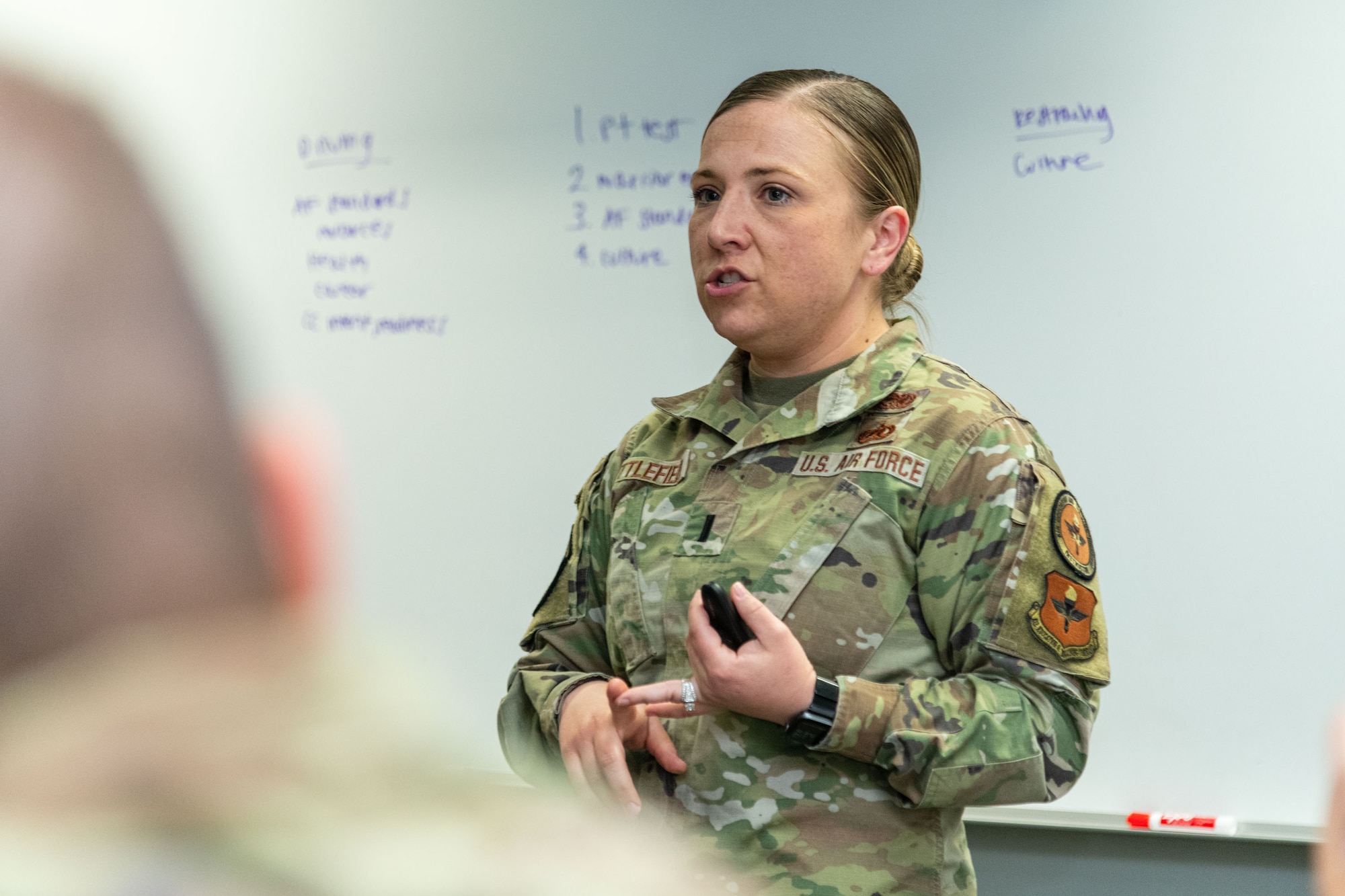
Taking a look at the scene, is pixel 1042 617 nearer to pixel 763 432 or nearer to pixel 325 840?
pixel 763 432

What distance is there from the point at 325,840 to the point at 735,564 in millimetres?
968

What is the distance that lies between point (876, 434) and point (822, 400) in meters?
0.07

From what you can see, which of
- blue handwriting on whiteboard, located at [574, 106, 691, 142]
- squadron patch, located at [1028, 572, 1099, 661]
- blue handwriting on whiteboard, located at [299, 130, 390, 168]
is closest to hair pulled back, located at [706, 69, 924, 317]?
squadron patch, located at [1028, 572, 1099, 661]

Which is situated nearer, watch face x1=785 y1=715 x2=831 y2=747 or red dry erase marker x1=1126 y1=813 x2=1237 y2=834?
watch face x1=785 y1=715 x2=831 y2=747

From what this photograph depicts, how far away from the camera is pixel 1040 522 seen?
3.63ft

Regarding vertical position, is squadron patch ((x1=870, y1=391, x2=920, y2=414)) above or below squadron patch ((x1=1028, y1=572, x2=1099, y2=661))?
above

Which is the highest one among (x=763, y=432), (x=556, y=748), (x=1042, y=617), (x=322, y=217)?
(x=322, y=217)

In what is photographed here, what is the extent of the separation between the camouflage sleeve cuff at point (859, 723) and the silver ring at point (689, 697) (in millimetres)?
121

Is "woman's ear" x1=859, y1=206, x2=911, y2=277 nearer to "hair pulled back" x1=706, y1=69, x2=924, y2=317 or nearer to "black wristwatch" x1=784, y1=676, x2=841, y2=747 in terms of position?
"hair pulled back" x1=706, y1=69, x2=924, y2=317

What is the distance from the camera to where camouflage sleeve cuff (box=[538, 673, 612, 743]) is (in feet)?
4.03

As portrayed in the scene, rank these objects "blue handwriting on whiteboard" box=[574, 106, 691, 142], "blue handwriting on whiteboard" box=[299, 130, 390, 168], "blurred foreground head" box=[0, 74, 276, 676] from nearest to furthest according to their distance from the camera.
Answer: "blurred foreground head" box=[0, 74, 276, 676], "blue handwriting on whiteboard" box=[574, 106, 691, 142], "blue handwriting on whiteboard" box=[299, 130, 390, 168]

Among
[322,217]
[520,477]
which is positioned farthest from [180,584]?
[322,217]

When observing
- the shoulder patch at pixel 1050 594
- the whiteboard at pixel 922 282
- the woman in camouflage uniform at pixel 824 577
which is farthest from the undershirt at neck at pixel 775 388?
the whiteboard at pixel 922 282

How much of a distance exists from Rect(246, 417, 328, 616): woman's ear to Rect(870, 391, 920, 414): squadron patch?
1017 millimetres
